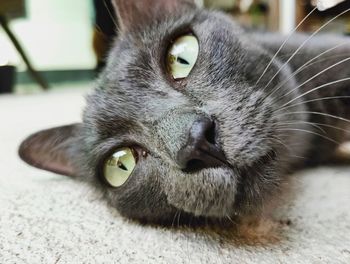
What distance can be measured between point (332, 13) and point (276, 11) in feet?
3.37

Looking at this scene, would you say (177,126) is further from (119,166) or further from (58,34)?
(58,34)

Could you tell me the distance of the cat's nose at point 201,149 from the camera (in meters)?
0.69

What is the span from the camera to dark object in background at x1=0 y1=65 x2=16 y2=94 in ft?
12.9

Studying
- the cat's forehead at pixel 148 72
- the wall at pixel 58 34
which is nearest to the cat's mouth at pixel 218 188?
the cat's forehead at pixel 148 72

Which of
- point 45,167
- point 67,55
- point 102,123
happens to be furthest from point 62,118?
point 67,55

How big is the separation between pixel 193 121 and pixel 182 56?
0.25 meters

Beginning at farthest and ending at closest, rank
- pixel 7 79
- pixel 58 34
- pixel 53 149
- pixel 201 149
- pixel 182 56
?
pixel 58 34
pixel 7 79
pixel 53 149
pixel 182 56
pixel 201 149

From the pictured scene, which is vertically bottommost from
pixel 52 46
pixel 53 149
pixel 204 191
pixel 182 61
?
pixel 52 46

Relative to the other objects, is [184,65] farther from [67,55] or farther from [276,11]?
[67,55]

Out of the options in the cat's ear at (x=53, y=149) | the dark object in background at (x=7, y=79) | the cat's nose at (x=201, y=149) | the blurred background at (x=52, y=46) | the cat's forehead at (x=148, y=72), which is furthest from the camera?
the blurred background at (x=52, y=46)

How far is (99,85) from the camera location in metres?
1.06

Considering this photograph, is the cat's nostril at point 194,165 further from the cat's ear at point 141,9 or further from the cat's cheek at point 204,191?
the cat's ear at point 141,9

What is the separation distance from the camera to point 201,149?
69 cm

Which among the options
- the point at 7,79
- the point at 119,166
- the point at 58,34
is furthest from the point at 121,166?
the point at 58,34
